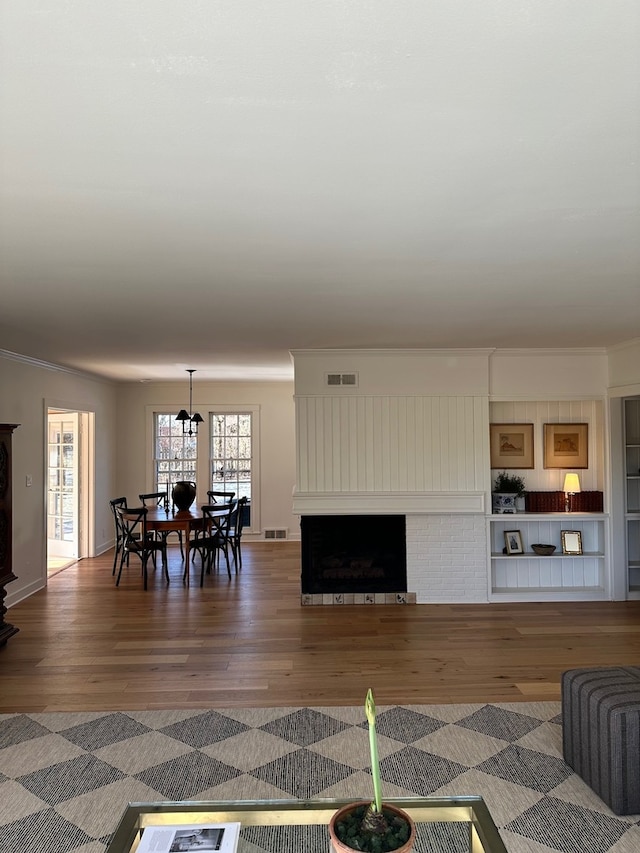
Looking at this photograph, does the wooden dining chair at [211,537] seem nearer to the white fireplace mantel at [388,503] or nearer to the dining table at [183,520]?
the dining table at [183,520]

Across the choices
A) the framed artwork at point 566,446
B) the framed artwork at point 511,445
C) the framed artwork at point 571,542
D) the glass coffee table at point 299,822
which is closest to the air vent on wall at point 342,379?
the framed artwork at point 511,445

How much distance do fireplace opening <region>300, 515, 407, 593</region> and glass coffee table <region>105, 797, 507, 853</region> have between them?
15.0 ft

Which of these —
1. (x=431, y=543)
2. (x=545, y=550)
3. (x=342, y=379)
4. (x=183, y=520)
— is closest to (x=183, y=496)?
(x=183, y=520)

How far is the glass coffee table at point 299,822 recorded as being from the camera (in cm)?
197

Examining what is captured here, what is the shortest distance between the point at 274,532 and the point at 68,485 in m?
3.21

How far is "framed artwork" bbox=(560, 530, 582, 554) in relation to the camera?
681 cm

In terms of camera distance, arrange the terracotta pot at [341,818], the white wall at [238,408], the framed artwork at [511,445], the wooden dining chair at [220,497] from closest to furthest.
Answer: the terracotta pot at [341,818] → the framed artwork at [511,445] → the wooden dining chair at [220,497] → the white wall at [238,408]

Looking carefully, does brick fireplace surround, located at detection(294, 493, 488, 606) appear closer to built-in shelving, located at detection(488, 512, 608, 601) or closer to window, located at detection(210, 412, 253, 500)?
built-in shelving, located at detection(488, 512, 608, 601)

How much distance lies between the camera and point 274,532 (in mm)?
10500

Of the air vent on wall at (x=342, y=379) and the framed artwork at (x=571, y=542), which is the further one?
the framed artwork at (x=571, y=542)

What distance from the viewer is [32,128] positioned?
1827 millimetres

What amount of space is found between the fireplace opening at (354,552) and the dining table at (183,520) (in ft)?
4.96

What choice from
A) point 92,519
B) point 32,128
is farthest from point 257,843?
point 92,519

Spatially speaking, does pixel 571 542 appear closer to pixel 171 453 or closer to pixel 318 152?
pixel 318 152
